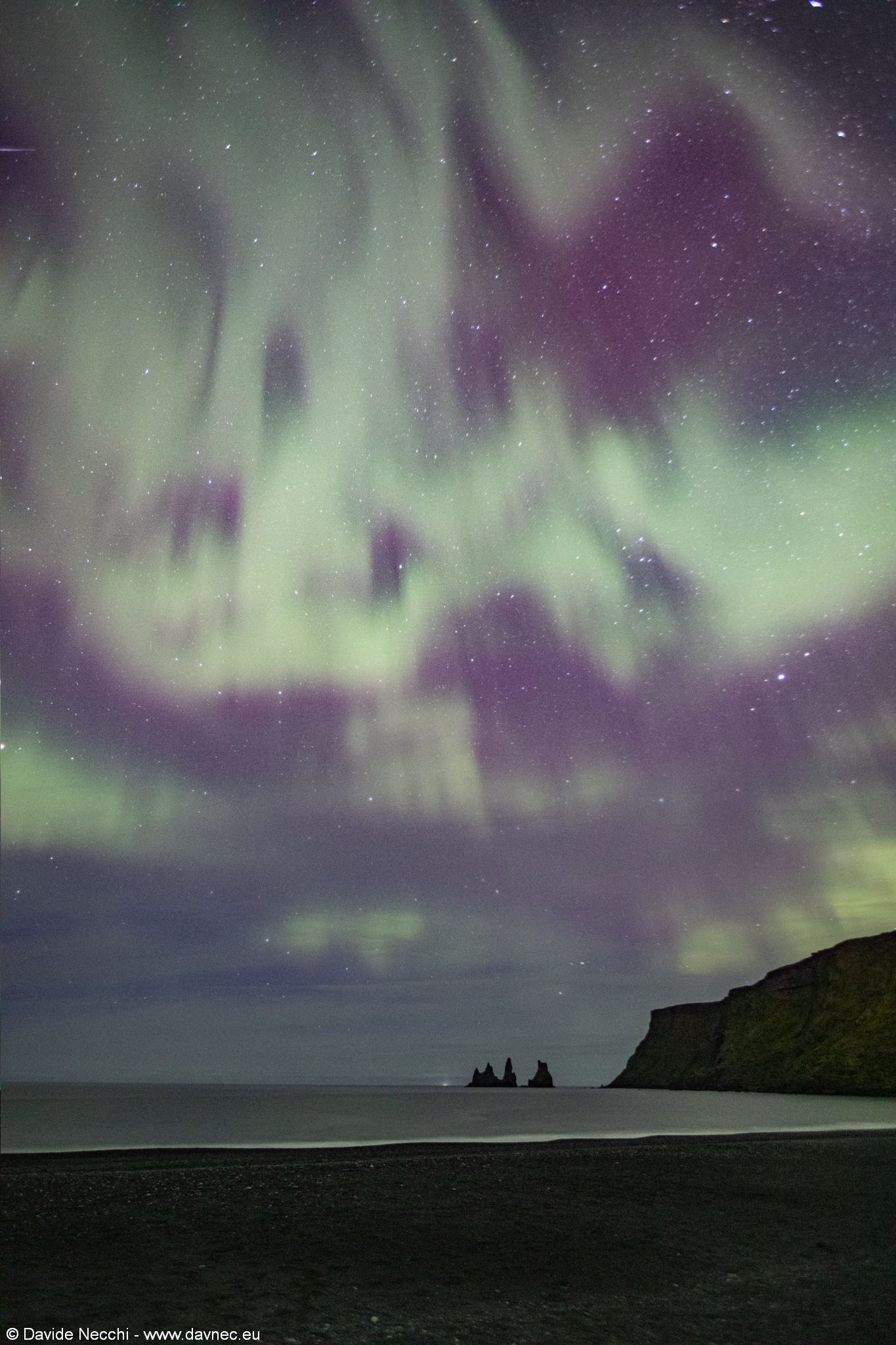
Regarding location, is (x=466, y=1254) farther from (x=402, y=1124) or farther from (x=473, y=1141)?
(x=402, y=1124)

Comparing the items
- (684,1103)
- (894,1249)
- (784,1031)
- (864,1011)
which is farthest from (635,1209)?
(784,1031)

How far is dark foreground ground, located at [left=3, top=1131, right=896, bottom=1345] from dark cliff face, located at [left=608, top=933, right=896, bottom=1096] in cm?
7710

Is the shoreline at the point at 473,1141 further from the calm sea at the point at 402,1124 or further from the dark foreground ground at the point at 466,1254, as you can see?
the dark foreground ground at the point at 466,1254

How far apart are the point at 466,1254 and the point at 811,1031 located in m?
A: 99.6

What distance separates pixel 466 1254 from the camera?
8695 mm

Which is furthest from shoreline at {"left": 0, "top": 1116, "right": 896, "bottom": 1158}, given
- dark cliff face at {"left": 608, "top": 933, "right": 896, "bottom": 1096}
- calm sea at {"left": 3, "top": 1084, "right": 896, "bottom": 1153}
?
dark cliff face at {"left": 608, "top": 933, "right": 896, "bottom": 1096}

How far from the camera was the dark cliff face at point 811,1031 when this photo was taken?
83188mm

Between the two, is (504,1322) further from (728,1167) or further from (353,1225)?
(728,1167)

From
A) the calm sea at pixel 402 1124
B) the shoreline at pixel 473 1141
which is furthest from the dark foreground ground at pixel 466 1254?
the calm sea at pixel 402 1124

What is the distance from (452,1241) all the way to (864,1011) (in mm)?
93352

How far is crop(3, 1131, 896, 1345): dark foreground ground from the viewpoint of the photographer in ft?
21.7

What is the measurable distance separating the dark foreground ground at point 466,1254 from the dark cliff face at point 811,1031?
7710 centimetres

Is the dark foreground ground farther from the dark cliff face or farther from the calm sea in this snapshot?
the dark cliff face

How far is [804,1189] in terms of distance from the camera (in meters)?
13.0
